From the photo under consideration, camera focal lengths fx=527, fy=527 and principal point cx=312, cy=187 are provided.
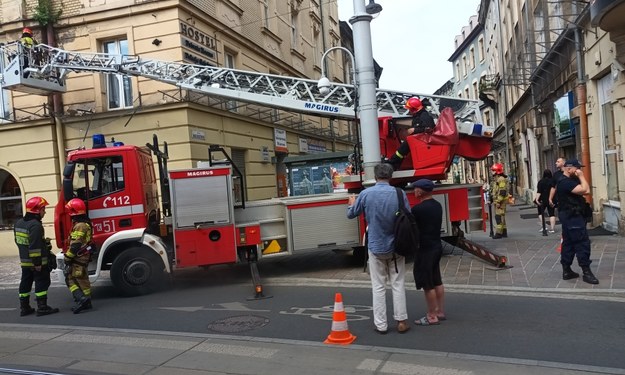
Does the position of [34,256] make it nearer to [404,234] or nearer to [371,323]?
[371,323]

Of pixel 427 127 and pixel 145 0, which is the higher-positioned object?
pixel 145 0

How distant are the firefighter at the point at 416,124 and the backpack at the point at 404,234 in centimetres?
362

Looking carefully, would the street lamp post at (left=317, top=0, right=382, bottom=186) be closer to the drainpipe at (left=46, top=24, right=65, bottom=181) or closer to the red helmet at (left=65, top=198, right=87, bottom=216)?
the red helmet at (left=65, top=198, right=87, bottom=216)

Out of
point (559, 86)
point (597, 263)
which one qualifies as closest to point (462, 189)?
point (597, 263)

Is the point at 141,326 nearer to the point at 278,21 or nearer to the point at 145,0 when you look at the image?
the point at 145,0

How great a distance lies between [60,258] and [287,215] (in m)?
3.84

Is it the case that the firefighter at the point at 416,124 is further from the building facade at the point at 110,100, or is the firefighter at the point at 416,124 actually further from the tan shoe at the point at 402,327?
the building facade at the point at 110,100

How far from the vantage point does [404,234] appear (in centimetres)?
564

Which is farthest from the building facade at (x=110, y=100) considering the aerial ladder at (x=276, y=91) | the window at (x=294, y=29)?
the window at (x=294, y=29)

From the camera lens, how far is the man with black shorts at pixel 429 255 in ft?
19.9

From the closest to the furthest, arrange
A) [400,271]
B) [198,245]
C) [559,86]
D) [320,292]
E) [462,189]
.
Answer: [400,271], [320,292], [198,245], [462,189], [559,86]

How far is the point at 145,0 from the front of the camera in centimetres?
1498

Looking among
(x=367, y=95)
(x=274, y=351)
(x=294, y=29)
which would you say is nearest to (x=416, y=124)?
(x=367, y=95)

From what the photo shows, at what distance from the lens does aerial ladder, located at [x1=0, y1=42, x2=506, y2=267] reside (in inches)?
383
